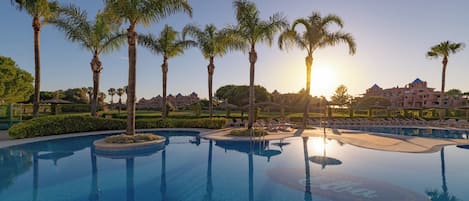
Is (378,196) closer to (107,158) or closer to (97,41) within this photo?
(107,158)

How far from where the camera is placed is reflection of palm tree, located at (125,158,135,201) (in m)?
5.60

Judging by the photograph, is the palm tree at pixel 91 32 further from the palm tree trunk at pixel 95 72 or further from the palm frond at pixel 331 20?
the palm frond at pixel 331 20

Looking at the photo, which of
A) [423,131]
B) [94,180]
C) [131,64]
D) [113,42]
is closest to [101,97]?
[113,42]

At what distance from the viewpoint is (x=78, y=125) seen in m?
14.8

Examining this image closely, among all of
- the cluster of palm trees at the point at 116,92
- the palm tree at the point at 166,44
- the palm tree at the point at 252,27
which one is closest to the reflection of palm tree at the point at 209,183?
the palm tree at the point at 252,27

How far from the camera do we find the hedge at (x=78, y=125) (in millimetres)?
12852

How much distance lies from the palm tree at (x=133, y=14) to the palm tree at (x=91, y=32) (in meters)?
4.98

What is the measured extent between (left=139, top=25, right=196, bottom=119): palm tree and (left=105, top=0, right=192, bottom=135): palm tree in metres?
6.22

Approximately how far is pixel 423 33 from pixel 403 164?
1075 cm

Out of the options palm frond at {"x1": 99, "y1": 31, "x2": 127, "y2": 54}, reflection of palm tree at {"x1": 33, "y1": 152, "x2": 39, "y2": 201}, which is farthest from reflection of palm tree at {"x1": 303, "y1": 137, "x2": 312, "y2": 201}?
palm frond at {"x1": 99, "y1": 31, "x2": 127, "y2": 54}

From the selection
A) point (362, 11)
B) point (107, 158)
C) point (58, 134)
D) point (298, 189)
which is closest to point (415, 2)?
point (362, 11)

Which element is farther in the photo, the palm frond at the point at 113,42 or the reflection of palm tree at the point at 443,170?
the palm frond at the point at 113,42

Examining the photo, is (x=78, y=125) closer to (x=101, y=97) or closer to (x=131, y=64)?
(x=131, y=64)

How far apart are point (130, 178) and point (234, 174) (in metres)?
3.10
